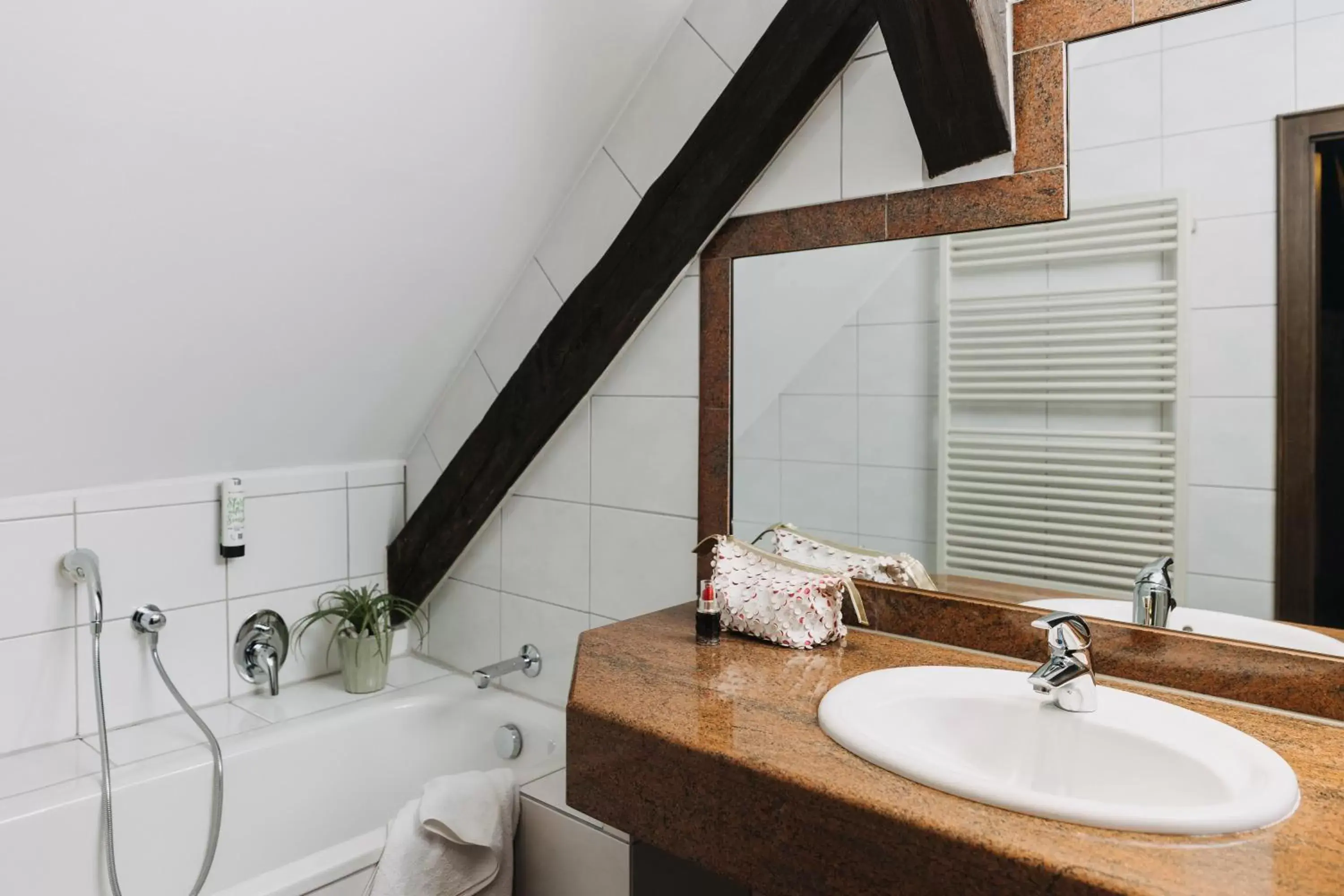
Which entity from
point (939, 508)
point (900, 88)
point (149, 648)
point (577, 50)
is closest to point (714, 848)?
point (939, 508)

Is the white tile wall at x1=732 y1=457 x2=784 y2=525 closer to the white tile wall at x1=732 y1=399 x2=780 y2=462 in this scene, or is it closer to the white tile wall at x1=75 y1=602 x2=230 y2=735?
the white tile wall at x1=732 y1=399 x2=780 y2=462

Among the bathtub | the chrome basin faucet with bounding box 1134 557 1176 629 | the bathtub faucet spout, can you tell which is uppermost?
the chrome basin faucet with bounding box 1134 557 1176 629

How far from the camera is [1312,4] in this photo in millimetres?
1174

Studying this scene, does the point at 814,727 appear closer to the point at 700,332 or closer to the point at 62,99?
the point at 700,332

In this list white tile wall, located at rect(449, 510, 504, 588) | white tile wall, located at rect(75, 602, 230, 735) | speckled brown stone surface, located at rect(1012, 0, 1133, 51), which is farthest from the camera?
white tile wall, located at rect(449, 510, 504, 588)

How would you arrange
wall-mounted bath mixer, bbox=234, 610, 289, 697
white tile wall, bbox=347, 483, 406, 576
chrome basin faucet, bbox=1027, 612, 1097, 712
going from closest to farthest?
chrome basin faucet, bbox=1027, 612, 1097, 712 → wall-mounted bath mixer, bbox=234, 610, 289, 697 → white tile wall, bbox=347, 483, 406, 576

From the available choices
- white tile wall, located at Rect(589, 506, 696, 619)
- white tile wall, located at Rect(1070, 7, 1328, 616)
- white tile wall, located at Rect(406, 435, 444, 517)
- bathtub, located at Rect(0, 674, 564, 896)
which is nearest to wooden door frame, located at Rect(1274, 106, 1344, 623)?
white tile wall, located at Rect(1070, 7, 1328, 616)

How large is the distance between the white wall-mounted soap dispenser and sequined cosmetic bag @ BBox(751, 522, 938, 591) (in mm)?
1347

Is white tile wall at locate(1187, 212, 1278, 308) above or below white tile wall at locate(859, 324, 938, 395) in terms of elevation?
above

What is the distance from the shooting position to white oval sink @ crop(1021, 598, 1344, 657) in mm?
1188

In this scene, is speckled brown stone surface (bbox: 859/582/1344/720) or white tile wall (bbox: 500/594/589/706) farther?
white tile wall (bbox: 500/594/589/706)

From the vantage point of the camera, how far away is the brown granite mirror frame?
121 cm

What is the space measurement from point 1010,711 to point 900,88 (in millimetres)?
946

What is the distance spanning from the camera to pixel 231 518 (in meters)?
2.17
